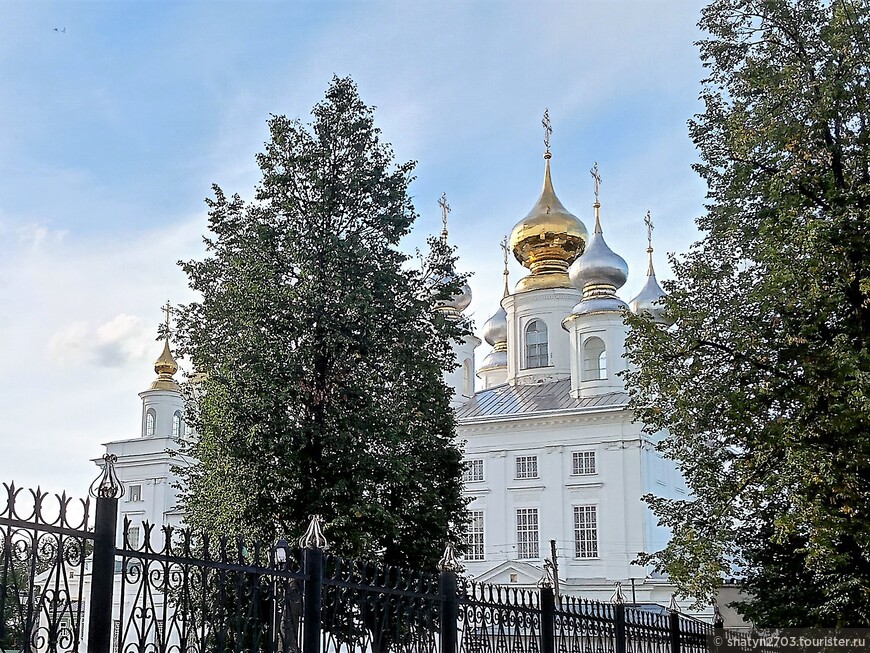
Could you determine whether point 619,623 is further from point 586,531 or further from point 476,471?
point 476,471

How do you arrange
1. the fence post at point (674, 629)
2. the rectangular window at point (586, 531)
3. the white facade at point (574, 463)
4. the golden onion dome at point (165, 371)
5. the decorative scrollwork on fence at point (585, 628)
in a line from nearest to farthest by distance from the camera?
the decorative scrollwork on fence at point (585, 628)
the fence post at point (674, 629)
the white facade at point (574, 463)
the rectangular window at point (586, 531)
the golden onion dome at point (165, 371)

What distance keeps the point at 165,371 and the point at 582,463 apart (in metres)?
17.3

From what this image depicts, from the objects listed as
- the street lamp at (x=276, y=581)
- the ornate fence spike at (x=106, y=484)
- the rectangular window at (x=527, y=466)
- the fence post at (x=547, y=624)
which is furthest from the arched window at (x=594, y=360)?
the ornate fence spike at (x=106, y=484)

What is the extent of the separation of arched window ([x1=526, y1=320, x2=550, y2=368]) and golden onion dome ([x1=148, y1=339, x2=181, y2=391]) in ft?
47.8

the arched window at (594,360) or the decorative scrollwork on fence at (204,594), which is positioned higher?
the arched window at (594,360)

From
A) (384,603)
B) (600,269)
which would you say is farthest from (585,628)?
(600,269)

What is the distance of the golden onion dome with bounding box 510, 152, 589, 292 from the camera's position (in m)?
41.3

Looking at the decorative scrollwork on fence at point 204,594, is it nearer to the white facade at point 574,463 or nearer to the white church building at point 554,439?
the white church building at point 554,439

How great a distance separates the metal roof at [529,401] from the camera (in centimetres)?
3653

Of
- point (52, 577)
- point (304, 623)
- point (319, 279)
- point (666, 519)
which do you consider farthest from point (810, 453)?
point (52, 577)

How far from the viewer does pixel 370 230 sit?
49.9ft

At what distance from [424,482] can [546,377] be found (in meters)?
27.1

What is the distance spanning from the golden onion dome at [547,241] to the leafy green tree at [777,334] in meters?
26.6

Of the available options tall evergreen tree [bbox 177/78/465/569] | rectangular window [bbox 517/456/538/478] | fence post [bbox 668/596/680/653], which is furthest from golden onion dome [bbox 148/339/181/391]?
fence post [bbox 668/596/680/653]
